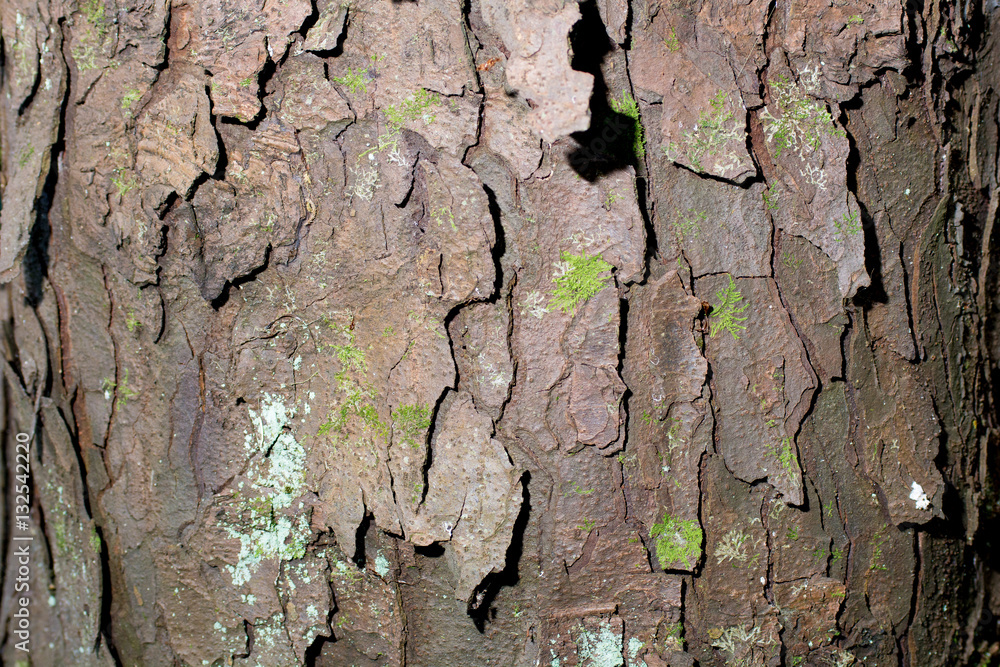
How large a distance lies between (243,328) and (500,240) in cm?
43

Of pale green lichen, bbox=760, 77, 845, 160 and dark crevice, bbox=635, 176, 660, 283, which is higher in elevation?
pale green lichen, bbox=760, 77, 845, 160

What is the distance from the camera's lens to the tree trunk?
2.82 feet

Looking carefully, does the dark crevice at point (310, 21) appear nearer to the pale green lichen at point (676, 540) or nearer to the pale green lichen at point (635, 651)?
the pale green lichen at point (676, 540)

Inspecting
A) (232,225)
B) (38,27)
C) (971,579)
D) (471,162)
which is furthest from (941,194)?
(38,27)

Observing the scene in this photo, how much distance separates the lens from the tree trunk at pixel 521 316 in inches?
33.8

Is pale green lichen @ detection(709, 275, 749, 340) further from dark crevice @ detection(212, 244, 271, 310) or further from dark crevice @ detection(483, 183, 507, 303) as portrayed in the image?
dark crevice @ detection(212, 244, 271, 310)

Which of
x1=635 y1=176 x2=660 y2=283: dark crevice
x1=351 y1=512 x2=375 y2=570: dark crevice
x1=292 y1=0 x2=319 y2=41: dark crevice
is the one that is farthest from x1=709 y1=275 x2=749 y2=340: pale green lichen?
x1=292 y1=0 x2=319 y2=41: dark crevice

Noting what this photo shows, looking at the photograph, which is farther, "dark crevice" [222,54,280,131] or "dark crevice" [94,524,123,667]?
"dark crevice" [94,524,123,667]

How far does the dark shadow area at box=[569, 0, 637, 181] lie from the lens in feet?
2.80

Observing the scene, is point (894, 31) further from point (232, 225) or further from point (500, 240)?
point (232, 225)

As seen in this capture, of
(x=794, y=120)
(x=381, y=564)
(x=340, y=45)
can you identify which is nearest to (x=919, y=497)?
(x=794, y=120)

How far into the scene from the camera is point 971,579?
0.97 meters

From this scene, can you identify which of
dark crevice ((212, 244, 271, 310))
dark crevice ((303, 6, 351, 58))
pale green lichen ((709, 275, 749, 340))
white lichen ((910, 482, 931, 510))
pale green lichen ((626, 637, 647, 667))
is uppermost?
dark crevice ((303, 6, 351, 58))

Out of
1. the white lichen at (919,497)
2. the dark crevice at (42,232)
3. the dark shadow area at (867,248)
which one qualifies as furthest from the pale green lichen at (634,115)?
the dark crevice at (42,232)
